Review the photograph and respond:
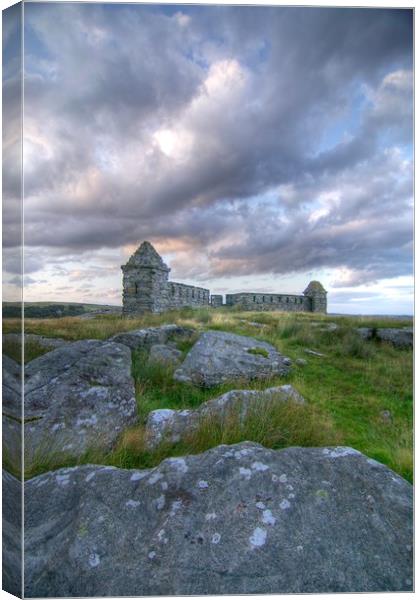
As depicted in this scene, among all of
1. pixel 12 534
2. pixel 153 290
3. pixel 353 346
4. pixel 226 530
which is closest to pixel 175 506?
pixel 226 530

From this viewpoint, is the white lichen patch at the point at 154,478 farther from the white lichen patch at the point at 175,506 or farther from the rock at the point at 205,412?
the rock at the point at 205,412

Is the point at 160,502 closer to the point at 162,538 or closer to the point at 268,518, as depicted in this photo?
the point at 162,538

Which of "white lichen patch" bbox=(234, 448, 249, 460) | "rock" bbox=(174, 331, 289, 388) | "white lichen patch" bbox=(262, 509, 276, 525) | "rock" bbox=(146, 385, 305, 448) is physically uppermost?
"rock" bbox=(174, 331, 289, 388)

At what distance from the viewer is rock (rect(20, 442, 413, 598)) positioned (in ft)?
5.76

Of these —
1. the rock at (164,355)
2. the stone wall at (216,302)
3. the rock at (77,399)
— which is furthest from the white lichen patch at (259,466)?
the stone wall at (216,302)

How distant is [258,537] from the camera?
1786 millimetres

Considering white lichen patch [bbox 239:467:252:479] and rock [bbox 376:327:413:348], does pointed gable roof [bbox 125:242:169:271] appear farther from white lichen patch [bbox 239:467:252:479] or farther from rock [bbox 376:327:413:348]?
rock [bbox 376:327:413:348]

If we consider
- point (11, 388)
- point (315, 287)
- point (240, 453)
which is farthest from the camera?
point (315, 287)

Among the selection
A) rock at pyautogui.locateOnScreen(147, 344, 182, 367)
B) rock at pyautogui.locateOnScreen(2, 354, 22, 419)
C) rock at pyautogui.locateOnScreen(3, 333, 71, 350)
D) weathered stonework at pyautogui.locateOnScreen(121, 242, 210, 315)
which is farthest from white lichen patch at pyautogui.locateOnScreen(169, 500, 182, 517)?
weathered stonework at pyautogui.locateOnScreen(121, 242, 210, 315)

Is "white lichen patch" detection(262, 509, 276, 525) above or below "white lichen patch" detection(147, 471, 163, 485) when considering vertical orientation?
below

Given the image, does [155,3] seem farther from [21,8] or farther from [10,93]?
[10,93]

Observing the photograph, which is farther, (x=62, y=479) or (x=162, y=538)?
(x=62, y=479)

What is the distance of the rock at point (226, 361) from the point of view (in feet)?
11.3

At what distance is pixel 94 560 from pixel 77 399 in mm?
1287
